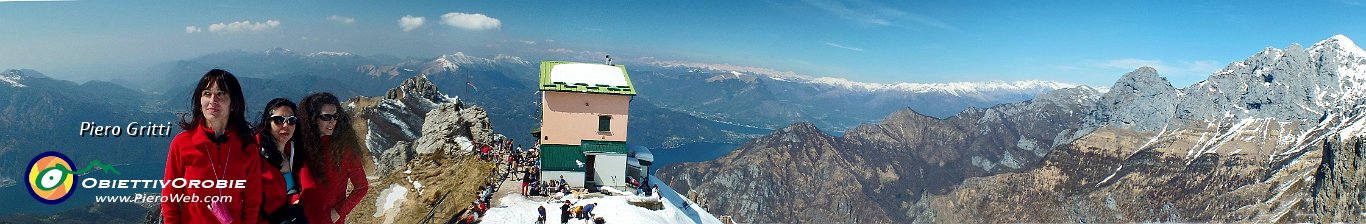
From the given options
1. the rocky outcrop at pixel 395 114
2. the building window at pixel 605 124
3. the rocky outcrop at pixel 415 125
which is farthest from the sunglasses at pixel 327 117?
the rocky outcrop at pixel 395 114

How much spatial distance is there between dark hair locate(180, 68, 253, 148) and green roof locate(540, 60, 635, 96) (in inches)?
983

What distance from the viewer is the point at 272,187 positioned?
7121 millimetres

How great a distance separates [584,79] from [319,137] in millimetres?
25556

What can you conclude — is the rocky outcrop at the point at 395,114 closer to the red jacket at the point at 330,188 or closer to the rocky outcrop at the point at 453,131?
the rocky outcrop at the point at 453,131

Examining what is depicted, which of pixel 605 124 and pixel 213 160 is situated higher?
pixel 213 160

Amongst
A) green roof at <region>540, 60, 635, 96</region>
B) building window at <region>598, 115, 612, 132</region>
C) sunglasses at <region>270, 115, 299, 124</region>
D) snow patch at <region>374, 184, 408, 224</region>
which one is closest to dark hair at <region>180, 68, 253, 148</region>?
sunglasses at <region>270, 115, 299, 124</region>

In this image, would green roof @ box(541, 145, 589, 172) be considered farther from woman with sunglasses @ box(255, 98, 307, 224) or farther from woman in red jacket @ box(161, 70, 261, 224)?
woman in red jacket @ box(161, 70, 261, 224)

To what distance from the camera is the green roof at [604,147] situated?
31.9 m

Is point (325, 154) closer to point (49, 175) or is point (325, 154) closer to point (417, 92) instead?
point (49, 175)

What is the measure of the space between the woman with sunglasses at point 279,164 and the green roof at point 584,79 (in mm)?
24053

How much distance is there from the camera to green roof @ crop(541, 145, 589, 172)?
103ft

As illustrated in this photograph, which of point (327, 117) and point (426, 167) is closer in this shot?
point (327, 117)

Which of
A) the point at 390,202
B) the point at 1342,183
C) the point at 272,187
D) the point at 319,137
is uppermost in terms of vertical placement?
the point at 319,137

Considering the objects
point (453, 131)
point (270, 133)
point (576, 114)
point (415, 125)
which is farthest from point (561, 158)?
point (415, 125)
